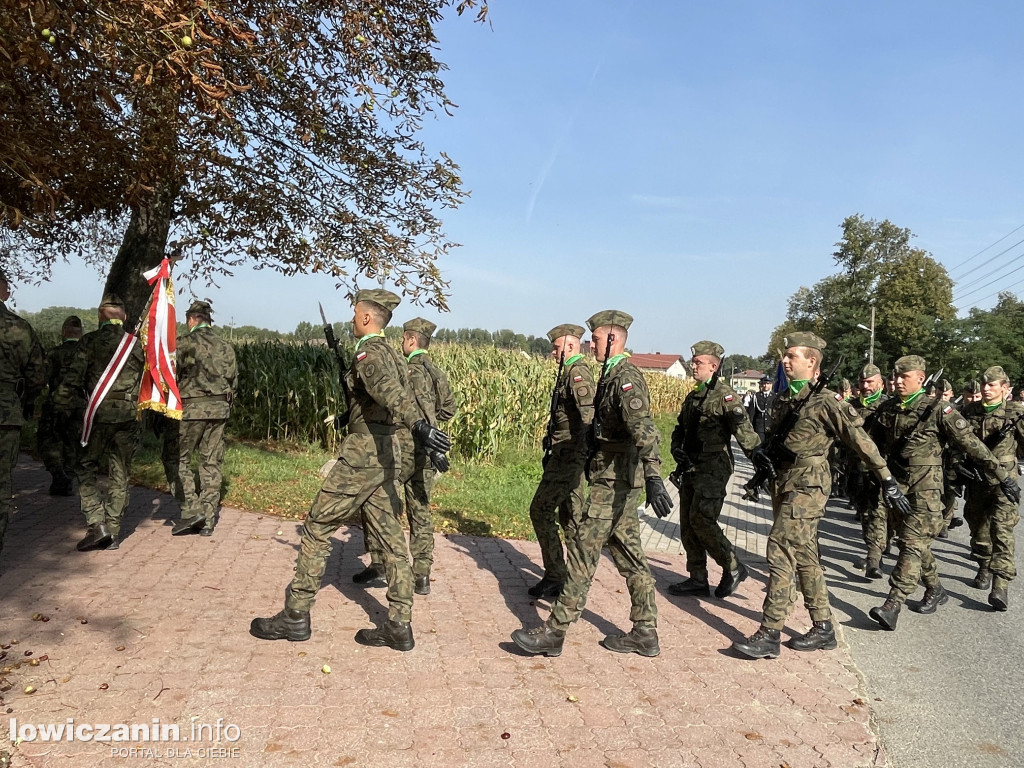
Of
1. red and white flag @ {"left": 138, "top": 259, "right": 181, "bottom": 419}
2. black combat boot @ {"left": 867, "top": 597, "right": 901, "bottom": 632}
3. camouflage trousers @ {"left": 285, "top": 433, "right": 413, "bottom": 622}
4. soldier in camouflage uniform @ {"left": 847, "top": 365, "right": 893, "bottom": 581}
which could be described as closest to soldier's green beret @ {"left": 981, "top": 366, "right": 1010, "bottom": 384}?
soldier in camouflage uniform @ {"left": 847, "top": 365, "right": 893, "bottom": 581}

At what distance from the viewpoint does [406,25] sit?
10344 millimetres

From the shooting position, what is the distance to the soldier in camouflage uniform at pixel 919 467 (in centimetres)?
603

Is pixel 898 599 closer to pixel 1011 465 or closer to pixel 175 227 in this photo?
pixel 1011 465

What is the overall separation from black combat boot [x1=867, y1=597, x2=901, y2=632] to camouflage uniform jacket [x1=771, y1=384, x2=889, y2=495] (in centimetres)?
141

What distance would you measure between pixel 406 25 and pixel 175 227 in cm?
531

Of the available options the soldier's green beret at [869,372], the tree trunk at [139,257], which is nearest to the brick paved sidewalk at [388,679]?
the soldier's green beret at [869,372]

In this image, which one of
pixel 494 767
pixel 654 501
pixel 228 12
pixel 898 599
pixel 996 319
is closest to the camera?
pixel 494 767

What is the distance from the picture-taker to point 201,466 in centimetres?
720

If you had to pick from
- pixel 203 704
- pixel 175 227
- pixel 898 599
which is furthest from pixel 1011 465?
pixel 175 227

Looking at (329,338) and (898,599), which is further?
(898,599)

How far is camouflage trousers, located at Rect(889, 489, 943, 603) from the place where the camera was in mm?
5988

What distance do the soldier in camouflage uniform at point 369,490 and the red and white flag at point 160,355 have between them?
2.50 meters

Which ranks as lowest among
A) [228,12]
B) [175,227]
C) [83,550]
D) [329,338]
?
[83,550]

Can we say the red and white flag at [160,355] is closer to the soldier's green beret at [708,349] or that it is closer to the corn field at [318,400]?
the soldier's green beret at [708,349]
